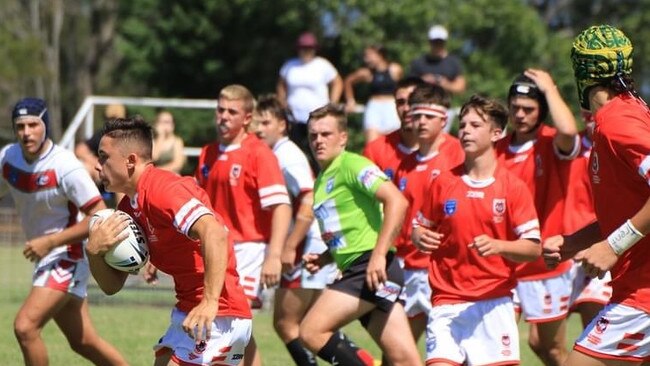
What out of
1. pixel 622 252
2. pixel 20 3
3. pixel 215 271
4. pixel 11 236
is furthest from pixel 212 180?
pixel 20 3

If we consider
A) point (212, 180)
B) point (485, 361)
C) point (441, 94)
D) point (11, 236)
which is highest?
point (441, 94)

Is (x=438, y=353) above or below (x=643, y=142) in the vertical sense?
below

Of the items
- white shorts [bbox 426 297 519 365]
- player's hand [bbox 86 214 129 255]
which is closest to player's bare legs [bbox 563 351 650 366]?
white shorts [bbox 426 297 519 365]

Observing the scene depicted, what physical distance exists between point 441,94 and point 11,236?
12.7 meters

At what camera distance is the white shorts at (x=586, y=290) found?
31.5ft

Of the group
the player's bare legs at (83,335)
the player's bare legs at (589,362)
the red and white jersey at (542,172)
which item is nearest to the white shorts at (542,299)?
the red and white jersey at (542,172)

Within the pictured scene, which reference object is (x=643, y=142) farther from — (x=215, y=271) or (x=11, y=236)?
(x=11, y=236)

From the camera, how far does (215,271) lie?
20.5ft

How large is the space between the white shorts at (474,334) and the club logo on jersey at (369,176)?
1.13m

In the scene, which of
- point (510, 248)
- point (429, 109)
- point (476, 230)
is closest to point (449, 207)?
point (476, 230)

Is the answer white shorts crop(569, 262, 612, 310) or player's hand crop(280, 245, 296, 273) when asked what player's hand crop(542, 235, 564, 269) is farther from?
player's hand crop(280, 245, 296, 273)

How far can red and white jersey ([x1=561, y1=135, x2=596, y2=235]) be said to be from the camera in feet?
30.9

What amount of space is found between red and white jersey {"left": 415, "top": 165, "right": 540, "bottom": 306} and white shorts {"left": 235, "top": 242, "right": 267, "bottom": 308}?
7.43ft

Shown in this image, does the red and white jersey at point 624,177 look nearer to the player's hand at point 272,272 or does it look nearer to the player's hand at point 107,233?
the player's hand at point 107,233
